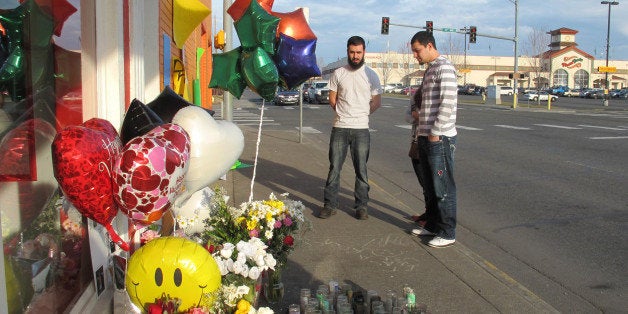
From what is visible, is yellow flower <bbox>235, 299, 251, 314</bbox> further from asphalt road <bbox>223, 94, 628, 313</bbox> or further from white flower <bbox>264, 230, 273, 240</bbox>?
asphalt road <bbox>223, 94, 628, 313</bbox>

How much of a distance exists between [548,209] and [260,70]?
4806mm

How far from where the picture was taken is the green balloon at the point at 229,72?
156 inches

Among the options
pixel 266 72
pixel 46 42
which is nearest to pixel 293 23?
pixel 266 72

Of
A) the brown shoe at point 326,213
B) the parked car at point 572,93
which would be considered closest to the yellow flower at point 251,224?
the brown shoe at point 326,213

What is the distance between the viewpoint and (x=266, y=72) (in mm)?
3693

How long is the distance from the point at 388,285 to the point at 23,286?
102 inches

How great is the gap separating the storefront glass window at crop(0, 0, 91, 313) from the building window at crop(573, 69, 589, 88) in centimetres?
10443

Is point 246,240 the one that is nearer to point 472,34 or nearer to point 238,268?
point 238,268

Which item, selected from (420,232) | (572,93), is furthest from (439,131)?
(572,93)

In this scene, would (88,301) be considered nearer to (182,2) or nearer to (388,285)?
(388,285)

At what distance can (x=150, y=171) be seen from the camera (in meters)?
2.28

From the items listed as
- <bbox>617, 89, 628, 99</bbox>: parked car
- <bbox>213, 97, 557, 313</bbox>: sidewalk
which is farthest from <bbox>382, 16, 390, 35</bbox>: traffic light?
<bbox>617, 89, 628, 99</bbox>: parked car

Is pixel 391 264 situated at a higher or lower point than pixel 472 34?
lower

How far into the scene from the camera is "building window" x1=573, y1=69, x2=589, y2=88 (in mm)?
96688
